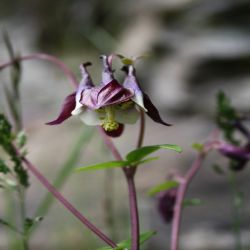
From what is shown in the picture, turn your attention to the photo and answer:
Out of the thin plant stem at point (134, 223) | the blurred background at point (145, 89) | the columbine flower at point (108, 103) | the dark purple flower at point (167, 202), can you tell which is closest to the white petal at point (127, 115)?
the columbine flower at point (108, 103)

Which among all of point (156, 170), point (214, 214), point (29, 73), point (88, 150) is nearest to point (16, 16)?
point (29, 73)

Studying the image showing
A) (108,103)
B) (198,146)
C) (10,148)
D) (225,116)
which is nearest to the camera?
(108,103)

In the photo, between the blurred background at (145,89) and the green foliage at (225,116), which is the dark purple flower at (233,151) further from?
the blurred background at (145,89)

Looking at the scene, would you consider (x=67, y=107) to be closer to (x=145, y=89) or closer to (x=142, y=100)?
(x=142, y=100)

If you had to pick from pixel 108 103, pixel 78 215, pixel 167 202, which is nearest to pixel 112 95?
pixel 108 103

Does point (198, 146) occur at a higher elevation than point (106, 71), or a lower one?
lower

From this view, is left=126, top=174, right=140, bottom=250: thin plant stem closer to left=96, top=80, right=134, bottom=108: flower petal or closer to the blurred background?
left=96, top=80, right=134, bottom=108: flower petal

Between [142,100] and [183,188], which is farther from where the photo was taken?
Answer: [183,188]
